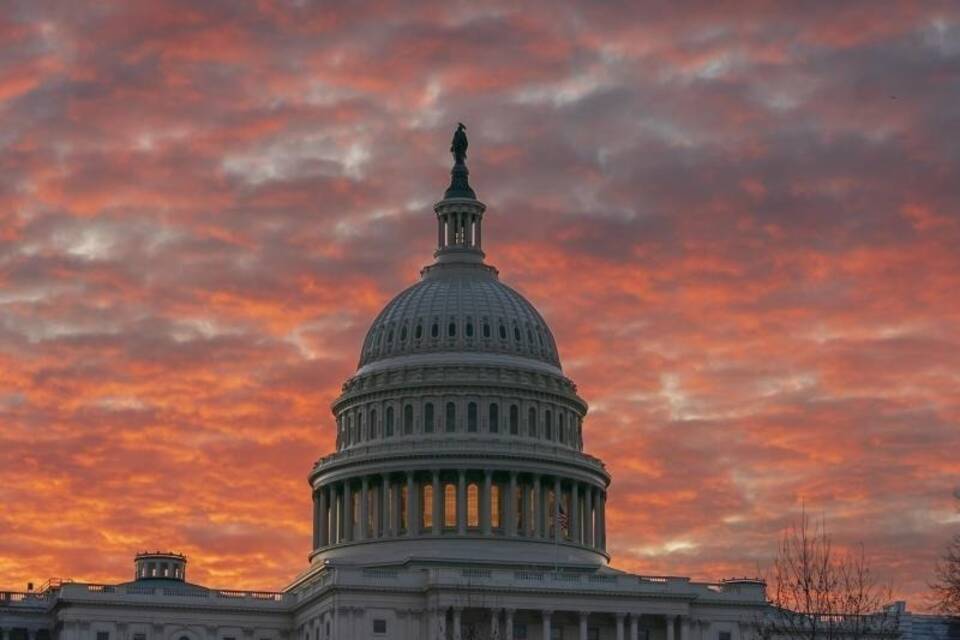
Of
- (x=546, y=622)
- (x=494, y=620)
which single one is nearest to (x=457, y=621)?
(x=494, y=620)

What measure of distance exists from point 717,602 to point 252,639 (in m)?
38.2

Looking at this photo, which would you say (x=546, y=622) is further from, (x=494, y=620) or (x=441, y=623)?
(x=441, y=623)

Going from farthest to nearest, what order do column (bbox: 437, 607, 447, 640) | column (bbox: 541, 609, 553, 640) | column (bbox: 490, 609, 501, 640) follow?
column (bbox: 541, 609, 553, 640) → column (bbox: 490, 609, 501, 640) → column (bbox: 437, 607, 447, 640)

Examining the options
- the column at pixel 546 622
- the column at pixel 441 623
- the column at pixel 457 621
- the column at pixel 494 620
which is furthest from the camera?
the column at pixel 546 622

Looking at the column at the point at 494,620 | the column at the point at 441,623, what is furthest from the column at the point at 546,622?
the column at the point at 441,623

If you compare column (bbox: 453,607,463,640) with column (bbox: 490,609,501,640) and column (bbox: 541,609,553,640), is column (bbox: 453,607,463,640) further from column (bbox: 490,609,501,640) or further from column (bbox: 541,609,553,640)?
column (bbox: 541,609,553,640)

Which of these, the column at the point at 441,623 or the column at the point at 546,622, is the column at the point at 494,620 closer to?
the column at the point at 441,623

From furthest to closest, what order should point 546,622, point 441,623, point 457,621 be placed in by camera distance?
point 546,622
point 457,621
point 441,623

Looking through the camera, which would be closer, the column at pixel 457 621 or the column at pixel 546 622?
the column at pixel 457 621

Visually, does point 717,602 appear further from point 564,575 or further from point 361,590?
point 361,590

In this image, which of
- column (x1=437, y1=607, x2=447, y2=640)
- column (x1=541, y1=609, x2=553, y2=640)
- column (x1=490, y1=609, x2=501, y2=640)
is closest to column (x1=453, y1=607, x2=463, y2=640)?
column (x1=437, y1=607, x2=447, y2=640)

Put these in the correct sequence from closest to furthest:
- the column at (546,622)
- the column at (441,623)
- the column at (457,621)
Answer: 1. the column at (441,623)
2. the column at (457,621)
3. the column at (546,622)

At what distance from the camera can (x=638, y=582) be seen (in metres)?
191

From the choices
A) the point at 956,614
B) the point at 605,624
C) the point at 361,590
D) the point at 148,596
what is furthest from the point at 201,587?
the point at 956,614
